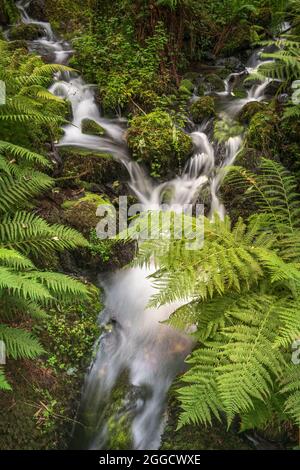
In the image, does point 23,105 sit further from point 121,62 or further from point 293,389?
point 121,62

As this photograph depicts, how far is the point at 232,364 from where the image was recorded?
261cm

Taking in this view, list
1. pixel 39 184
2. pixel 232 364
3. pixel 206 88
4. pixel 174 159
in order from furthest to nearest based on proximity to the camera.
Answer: pixel 206 88
pixel 174 159
pixel 39 184
pixel 232 364

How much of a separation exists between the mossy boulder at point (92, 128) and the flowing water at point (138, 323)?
0.25ft

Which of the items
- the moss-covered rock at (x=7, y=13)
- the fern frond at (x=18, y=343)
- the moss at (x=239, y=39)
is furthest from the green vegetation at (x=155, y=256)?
the moss-covered rock at (x=7, y=13)

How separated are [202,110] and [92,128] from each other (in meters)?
1.89

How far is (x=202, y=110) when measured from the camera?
6.64m

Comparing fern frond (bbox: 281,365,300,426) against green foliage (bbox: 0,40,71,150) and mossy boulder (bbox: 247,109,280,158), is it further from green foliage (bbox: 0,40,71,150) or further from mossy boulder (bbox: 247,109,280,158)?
mossy boulder (bbox: 247,109,280,158)

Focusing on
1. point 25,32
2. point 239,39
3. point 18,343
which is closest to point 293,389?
point 18,343

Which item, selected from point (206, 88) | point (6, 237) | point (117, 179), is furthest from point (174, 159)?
point (6, 237)

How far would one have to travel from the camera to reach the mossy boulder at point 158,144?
5773 mm

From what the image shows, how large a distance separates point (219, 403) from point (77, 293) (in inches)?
53.8

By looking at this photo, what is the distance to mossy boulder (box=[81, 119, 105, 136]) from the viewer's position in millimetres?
6238

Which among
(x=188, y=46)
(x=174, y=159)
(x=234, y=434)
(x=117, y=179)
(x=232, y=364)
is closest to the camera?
(x=232, y=364)
